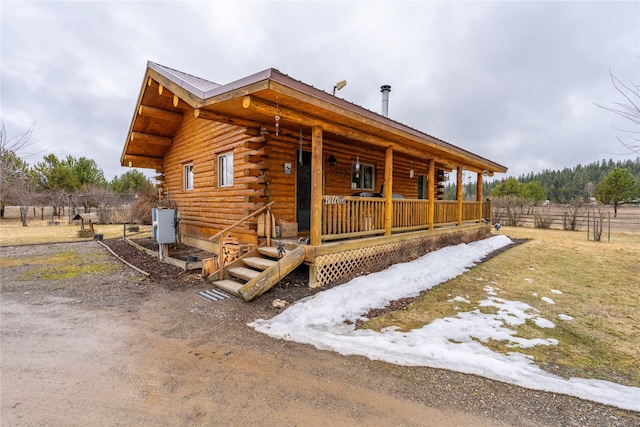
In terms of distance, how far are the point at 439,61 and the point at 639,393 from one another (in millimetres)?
19057

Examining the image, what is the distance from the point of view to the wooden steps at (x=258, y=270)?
495 centimetres

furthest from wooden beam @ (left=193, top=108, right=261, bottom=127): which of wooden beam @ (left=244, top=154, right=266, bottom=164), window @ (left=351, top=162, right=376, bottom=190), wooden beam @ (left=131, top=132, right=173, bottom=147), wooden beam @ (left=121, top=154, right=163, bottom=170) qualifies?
wooden beam @ (left=121, top=154, right=163, bottom=170)

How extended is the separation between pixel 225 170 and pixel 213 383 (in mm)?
6367

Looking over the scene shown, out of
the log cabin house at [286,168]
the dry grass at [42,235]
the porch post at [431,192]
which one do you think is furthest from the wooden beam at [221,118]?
the dry grass at [42,235]

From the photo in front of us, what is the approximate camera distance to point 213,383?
8.89 feet

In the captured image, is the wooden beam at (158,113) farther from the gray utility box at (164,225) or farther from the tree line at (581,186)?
the tree line at (581,186)

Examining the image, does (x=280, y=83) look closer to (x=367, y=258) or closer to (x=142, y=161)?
(x=367, y=258)

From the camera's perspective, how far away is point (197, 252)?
29.3ft

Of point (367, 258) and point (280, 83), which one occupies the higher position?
point (280, 83)

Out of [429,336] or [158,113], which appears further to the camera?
[158,113]

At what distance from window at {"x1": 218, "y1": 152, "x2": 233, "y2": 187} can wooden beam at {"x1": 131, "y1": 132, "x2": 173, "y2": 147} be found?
3.71 metres

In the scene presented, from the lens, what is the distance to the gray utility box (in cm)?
752

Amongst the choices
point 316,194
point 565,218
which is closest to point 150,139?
point 316,194

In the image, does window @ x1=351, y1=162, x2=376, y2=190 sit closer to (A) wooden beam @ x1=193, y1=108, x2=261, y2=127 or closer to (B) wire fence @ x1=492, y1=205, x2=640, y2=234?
(A) wooden beam @ x1=193, y1=108, x2=261, y2=127
